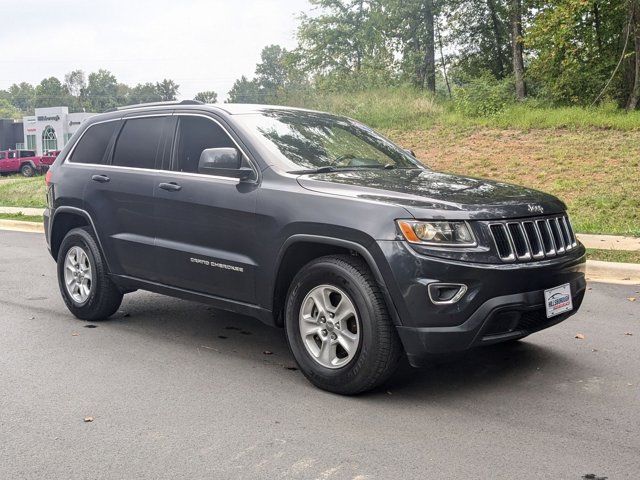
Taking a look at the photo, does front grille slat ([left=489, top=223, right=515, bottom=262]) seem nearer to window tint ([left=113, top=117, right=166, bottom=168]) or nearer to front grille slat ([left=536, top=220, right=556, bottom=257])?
front grille slat ([left=536, top=220, right=556, bottom=257])

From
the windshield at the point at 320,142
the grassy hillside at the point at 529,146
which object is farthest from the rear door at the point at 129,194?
the grassy hillside at the point at 529,146

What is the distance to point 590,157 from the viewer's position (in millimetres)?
16359

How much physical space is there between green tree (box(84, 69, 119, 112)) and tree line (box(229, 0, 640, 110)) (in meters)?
93.7

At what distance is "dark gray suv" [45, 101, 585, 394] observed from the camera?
436 centimetres

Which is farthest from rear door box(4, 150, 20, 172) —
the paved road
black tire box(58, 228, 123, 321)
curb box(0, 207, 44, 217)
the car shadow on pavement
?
the paved road

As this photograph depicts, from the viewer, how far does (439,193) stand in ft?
15.4

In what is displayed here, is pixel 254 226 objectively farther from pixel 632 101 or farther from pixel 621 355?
pixel 632 101

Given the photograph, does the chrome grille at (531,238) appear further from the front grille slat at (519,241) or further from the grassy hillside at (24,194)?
the grassy hillside at (24,194)

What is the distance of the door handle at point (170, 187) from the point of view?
18.8ft

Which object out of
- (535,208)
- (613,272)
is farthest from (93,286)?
(613,272)

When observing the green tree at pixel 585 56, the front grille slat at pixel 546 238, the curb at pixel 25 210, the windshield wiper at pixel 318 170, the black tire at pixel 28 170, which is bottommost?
the curb at pixel 25 210

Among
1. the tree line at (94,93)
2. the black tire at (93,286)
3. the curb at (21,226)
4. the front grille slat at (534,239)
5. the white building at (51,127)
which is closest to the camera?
the front grille slat at (534,239)

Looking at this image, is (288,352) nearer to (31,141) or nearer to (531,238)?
(531,238)

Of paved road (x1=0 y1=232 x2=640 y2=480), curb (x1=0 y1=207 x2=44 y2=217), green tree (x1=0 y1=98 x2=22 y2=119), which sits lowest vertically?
paved road (x1=0 y1=232 x2=640 y2=480)
